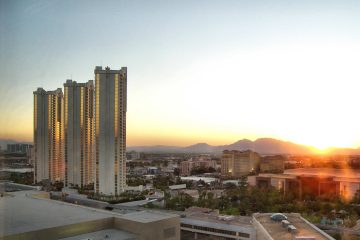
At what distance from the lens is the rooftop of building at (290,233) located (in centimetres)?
316

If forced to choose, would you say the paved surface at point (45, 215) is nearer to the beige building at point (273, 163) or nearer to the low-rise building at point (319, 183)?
the low-rise building at point (319, 183)

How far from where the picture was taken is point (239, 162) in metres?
13.1

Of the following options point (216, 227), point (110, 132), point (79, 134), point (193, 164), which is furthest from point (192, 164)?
point (216, 227)

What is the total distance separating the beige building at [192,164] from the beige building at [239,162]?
Answer: 2241 millimetres

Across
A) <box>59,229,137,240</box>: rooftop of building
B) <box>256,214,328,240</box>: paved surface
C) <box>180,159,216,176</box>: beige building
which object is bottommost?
<box>180,159,216,176</box>: beige building

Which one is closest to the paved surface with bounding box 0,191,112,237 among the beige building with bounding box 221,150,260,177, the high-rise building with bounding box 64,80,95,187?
the high-rise building with bounding box 64,80,95,187

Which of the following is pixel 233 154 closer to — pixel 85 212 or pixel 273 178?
pixel 273 178

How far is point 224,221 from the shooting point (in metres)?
4.79

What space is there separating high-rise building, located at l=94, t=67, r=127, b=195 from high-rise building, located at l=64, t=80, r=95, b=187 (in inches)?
26.0

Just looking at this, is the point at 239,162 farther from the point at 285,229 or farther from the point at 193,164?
the point at 285,229

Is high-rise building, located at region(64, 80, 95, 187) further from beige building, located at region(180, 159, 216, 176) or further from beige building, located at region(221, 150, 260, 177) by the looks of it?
beige building, located at region(180, 159, 216, 176)

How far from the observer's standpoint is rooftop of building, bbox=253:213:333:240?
3.16m

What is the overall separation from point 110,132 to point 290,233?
495cm

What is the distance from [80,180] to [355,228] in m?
5.84
